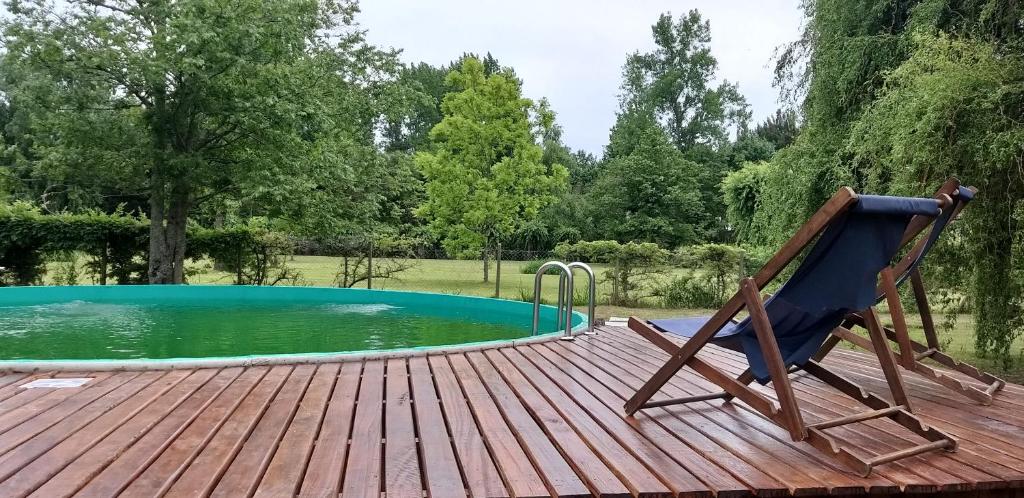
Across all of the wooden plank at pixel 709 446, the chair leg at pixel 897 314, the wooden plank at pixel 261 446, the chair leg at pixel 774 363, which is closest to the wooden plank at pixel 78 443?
the wooden plank at pixel 261 446

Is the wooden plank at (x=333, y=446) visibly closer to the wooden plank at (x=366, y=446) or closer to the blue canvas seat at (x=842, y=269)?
the wooden plank at (x=366, y=446)

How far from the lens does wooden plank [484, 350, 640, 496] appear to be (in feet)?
6.19

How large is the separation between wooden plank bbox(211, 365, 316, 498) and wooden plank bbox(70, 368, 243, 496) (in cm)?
26

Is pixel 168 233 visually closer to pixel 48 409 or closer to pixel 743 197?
pixel 48 409

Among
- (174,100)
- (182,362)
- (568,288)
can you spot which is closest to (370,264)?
(174,100)

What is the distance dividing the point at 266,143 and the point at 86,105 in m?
3.00

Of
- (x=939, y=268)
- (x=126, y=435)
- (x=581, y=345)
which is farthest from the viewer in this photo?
(x=939, y=268)

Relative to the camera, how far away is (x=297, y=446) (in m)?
2.18

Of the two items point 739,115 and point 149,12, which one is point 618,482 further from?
point 739,115

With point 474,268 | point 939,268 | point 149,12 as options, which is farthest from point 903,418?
point 474,268

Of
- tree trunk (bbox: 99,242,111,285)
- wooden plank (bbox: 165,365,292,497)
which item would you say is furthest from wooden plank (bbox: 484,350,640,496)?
tree trunk (bbox: 99,242,111,285)

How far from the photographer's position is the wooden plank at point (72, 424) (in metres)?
2.01

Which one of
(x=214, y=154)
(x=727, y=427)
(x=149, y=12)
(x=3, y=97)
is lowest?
(x=727, y=427)

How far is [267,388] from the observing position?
302cm
